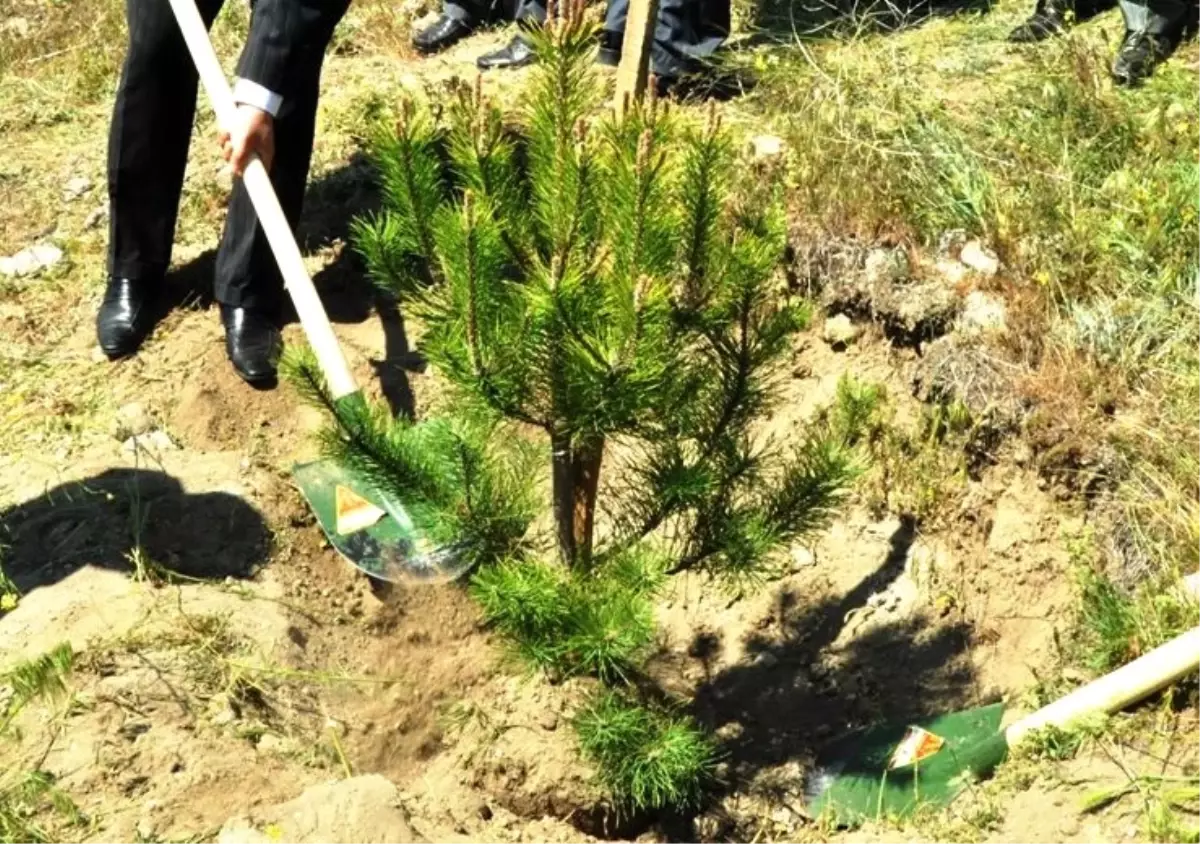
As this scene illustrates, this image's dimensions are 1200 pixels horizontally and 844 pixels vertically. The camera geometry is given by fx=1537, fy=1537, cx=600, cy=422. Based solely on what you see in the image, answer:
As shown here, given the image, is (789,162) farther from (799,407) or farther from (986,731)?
(986,731)

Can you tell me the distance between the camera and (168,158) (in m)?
3.82

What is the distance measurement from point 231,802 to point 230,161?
1.32 meters

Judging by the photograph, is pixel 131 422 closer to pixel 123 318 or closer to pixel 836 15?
pixel 123 318

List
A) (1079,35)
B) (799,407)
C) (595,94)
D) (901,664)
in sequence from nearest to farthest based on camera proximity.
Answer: (595,94) < (901,664) < (799,407) < (1079,35)

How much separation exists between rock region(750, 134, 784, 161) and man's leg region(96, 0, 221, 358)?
1.47m

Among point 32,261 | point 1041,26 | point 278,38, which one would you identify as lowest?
point 32,261

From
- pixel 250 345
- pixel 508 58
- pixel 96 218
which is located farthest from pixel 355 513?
pixel 508 58

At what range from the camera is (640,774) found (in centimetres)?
279

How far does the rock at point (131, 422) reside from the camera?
144 inches

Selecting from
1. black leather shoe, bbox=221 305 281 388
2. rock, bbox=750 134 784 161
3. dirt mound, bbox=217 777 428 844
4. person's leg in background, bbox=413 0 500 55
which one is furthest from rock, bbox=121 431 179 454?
person's leg in background, bbox=413 0 500 55

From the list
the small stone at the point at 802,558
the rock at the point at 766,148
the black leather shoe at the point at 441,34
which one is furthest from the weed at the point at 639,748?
the black leather shoe at the point at 441,34

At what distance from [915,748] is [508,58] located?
9.37 ft

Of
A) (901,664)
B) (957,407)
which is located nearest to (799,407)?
(957,407)

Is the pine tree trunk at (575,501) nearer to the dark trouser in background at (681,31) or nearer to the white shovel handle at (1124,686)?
the white shovel handle at (1124,686)
